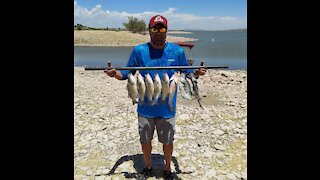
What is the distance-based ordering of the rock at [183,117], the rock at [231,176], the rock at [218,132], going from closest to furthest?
the rock at [231,176], the rock at [218,132], the rock at [183,117]

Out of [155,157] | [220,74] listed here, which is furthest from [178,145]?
[220,74]

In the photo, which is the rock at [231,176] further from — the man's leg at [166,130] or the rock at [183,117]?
the rock at [183,117]

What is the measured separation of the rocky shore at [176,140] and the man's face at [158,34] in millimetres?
2738

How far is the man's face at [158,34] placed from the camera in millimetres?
4406

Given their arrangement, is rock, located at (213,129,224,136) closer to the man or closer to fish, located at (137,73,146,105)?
the man

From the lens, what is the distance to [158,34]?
4.46 meters

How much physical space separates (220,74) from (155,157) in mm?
11894

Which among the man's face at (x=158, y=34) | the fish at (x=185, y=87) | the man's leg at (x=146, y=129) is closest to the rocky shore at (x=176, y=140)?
the man's leg at (x=146, y=129)

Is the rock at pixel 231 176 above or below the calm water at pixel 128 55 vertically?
below

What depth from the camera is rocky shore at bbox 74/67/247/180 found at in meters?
5.84

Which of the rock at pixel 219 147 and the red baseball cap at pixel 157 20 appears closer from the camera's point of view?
the red baseball cap at pixel 157 20

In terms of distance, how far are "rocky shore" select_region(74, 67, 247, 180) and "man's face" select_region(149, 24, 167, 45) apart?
2.74 metres

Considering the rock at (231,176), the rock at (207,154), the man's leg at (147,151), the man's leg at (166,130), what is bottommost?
Result: the rock at (231,176)

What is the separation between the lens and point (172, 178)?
545cm
